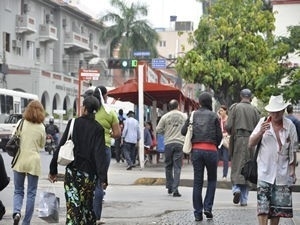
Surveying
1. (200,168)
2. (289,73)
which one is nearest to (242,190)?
(200,168)

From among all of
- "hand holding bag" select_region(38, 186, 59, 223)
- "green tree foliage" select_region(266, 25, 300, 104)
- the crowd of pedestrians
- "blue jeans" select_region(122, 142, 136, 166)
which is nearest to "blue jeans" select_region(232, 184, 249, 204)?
the crowd of pedestrians

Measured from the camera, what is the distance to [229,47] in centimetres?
3303

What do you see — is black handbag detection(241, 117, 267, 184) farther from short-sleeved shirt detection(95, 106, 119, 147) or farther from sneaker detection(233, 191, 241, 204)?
sneaker detection(233, 191, 241, 204)

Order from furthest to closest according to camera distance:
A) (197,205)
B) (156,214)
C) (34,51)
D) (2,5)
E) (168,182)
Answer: (34,51), (2,5), (168,182), (156,214), (197,205)

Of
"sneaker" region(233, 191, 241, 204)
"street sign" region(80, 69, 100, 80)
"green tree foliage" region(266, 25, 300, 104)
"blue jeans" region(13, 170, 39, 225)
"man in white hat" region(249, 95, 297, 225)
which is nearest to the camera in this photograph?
"man in white hat" region(249, 95, 297, 225)

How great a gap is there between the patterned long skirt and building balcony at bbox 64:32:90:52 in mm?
59774

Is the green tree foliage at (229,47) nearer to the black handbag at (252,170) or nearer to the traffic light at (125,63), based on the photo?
the traffic light at (125,63)

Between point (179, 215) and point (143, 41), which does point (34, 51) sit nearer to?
point (143, 41)

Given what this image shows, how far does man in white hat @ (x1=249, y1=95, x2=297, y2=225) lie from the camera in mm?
7867

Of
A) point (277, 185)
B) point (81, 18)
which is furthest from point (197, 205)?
point (81, 18)

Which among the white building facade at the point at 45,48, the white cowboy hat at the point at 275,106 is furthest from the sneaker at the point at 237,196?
the white building facade at the point at 45,48

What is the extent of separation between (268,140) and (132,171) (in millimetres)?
13090

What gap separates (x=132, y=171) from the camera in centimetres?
2088

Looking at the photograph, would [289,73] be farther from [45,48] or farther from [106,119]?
[45,48]
